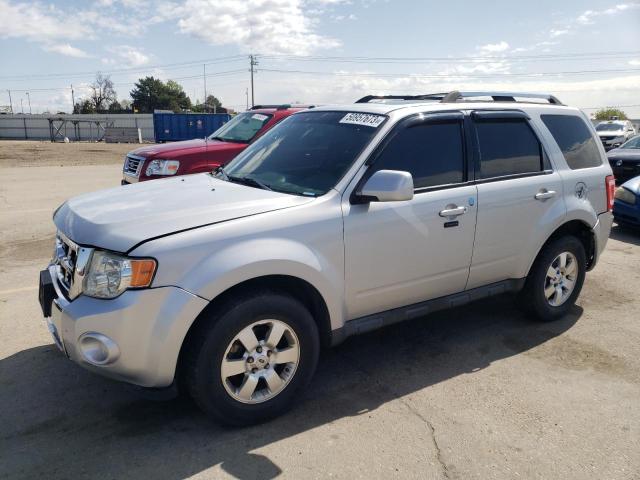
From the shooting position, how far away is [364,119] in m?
3.71

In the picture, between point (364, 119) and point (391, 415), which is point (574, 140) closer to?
point (364, 119)

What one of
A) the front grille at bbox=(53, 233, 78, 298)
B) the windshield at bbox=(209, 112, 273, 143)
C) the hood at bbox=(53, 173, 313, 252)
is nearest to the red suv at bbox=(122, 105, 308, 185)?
the windshield at bbox=(209, 112, 273, 143)

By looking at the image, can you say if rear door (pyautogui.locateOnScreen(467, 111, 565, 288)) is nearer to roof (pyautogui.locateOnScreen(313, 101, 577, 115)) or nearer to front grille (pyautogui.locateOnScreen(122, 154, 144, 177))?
roof (pyautogui.locateOnScreen(313, 101, 577, 115))

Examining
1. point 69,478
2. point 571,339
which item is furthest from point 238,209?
point 571,339

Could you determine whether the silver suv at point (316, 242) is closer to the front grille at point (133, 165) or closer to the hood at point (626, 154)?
the front grille at point (133, 165)

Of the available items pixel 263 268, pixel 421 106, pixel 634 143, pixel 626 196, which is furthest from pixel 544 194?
pixel 634 143

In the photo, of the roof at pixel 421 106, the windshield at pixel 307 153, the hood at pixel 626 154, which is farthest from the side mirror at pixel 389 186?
the hood at pixel 626 154

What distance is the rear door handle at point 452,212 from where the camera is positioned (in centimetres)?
366

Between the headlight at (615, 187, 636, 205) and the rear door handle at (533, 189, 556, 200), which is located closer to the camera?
the rear door handle at (533, 189, 556, 200)

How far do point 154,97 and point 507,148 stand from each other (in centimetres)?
10584

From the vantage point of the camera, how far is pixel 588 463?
9.27 ft

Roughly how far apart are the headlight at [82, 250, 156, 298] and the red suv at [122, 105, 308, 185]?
465 cm

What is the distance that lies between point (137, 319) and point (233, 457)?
0.88 metres

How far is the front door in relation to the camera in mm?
3365
